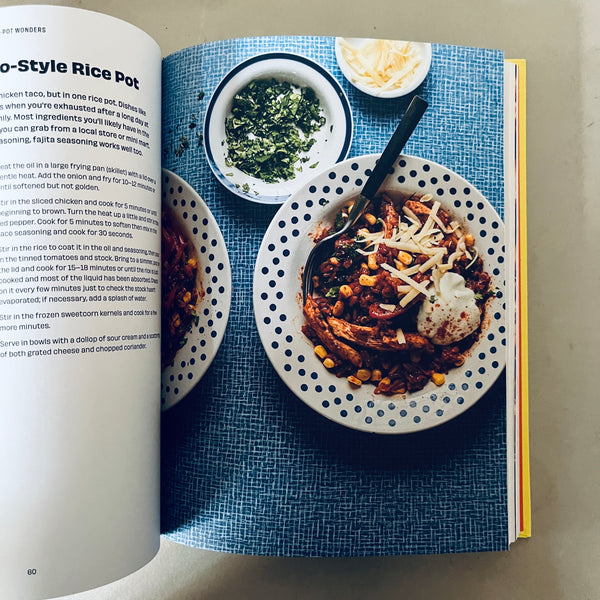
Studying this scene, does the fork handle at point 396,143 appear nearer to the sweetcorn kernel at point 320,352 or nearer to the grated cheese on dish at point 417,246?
the grated cheese on dish at point 417,246

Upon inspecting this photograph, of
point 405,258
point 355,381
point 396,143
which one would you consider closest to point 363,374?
point 355,381

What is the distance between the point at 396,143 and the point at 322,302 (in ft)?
0.55

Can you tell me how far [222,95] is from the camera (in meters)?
0.49

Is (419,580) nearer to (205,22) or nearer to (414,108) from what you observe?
(414,108)

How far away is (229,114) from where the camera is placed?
487 mm

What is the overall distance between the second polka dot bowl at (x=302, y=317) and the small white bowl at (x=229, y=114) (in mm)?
16

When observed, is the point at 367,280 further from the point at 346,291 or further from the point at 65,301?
the point at 65,301

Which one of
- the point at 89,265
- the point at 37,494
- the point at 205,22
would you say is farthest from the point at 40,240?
the point at 205,22

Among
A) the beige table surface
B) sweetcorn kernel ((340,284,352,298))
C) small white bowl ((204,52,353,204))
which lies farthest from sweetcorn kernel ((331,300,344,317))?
the beige table surface

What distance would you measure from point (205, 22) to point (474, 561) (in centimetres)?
65

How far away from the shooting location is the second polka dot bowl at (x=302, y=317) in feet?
1.58

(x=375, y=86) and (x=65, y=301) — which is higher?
(x=375, y=86)

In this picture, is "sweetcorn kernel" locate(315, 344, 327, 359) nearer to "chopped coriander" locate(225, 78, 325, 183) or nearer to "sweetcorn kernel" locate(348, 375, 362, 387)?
"sweetcorn kernel" locate(348, 375, 362, 387)

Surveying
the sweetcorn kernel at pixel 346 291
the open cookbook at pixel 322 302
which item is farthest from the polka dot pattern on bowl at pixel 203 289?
the sweetcorn kernel at pixel 346 291
